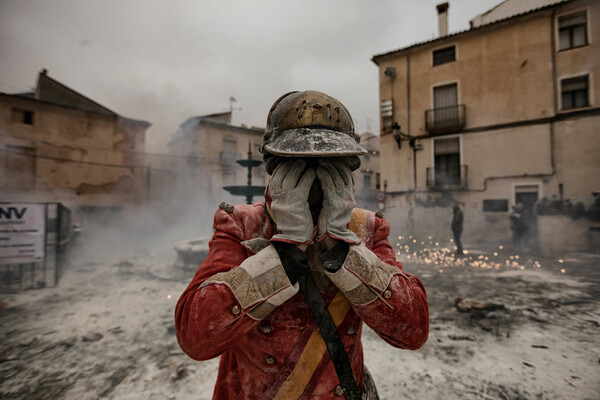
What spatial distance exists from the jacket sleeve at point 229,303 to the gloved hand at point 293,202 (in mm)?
110

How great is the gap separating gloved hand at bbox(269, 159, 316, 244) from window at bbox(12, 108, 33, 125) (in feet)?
81.3

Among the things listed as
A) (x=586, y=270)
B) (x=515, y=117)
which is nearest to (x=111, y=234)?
(x=586, y=270)

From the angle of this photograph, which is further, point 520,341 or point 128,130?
point 128,130

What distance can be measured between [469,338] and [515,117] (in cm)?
1503

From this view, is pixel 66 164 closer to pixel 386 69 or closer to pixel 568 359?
pixel 386 69

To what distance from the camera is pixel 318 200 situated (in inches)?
52.6

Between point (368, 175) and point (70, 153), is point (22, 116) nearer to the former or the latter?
point (70, 153)

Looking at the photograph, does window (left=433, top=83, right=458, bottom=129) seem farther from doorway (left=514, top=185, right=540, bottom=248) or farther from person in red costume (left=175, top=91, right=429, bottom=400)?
person in red costume (left=175, top=91, right=429, bottom=400)

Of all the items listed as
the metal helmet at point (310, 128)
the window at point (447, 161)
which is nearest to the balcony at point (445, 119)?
the window at point (447, 161)

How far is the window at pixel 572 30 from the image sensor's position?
13328 millimetres

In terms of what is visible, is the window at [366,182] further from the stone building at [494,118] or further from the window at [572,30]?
the window at [572,30]

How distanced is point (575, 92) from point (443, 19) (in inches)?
341

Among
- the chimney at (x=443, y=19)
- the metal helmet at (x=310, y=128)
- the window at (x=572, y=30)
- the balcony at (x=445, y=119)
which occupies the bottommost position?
the metal helmet at (x=310, y=128)

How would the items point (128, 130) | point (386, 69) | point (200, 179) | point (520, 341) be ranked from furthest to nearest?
point (200, 179) → point (128, 130) → point (386, 69) → point (520, 341)
